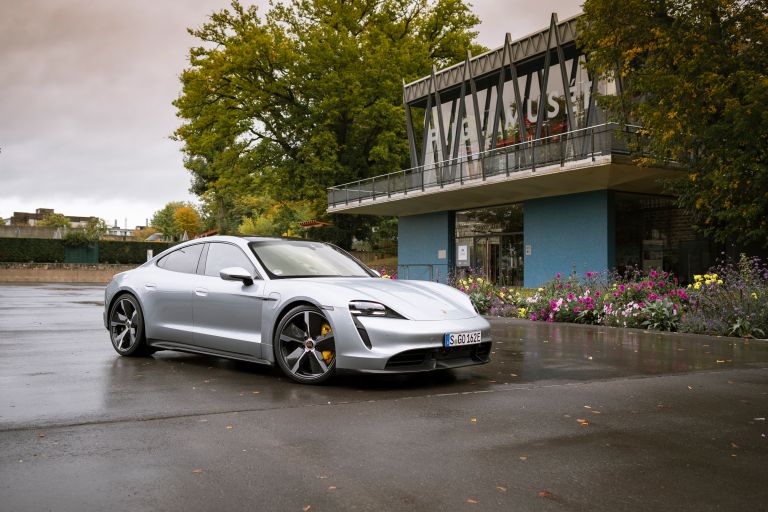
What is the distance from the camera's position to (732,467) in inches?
157

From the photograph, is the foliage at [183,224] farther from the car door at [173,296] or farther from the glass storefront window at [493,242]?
the car door at [173,296]

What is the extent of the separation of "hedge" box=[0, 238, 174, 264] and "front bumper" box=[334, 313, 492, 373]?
41556 mm

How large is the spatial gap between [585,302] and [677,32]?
5.92 metres

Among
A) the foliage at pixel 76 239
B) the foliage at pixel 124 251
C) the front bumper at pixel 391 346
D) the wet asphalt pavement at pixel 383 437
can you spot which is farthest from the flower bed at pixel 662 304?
the foliage at pixel 124 251

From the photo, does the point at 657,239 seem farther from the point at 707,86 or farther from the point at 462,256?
the point at 707,86

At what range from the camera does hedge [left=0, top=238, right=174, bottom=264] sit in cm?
4500

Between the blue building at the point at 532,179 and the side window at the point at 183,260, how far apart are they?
17.9 m

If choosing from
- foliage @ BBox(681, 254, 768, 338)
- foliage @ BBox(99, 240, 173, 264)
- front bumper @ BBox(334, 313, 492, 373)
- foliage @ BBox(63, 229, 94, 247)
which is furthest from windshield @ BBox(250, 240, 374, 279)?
foliage @ BBox(63, 229, 94, 247)

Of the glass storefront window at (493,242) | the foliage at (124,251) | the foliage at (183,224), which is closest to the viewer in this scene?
the glass storefront window at (493,242)

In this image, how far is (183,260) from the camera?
8211 mm

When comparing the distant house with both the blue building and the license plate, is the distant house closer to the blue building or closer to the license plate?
the blue building

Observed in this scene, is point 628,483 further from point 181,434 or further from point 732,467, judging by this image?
point 181,434

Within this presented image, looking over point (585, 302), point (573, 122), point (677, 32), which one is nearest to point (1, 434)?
point (585, 302)

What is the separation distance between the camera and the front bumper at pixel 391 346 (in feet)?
20.2
